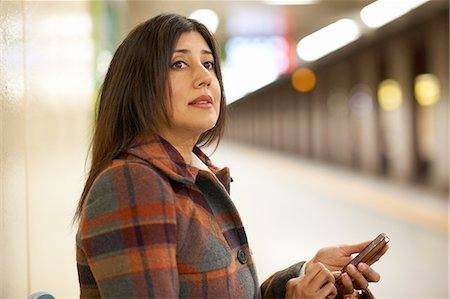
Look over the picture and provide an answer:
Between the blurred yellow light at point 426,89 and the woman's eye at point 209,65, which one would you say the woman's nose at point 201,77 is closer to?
the woman's eye at point 209,65

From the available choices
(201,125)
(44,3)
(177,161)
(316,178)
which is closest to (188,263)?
(177,161)

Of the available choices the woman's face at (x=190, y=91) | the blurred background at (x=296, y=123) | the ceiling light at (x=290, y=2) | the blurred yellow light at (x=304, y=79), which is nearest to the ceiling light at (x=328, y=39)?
the blurred background at (x=296, y=123)

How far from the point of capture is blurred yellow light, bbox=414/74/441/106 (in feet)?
49.2

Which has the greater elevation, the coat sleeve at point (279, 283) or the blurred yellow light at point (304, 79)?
the blurred yellow light at point (304, 79)

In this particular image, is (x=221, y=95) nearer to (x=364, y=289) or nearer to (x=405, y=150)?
(x=364, y=289)

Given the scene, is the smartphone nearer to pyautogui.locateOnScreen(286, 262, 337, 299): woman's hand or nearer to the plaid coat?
pyautogui.locateOnScreen(286, 262, 337, 299): woman's hand

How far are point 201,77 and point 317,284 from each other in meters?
0.57

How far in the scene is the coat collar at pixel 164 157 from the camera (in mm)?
1370

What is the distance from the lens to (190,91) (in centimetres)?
153

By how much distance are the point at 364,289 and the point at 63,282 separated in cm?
123

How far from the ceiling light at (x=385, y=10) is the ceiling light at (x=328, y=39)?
1.41 feet

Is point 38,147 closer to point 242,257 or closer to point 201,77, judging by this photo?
point 201,77

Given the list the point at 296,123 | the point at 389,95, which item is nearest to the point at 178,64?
the point at 389,95

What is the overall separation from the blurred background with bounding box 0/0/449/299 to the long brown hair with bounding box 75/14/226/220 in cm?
25
